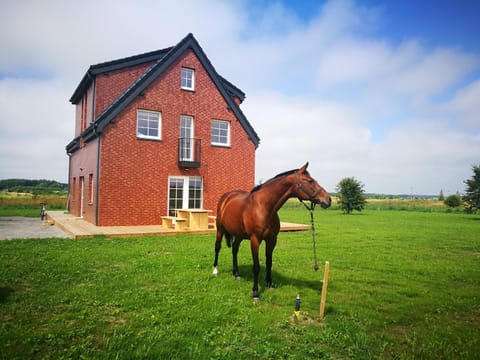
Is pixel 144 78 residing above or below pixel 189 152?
above

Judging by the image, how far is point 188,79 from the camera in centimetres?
1631

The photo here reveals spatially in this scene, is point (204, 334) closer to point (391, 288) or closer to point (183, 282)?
point (183, 282)

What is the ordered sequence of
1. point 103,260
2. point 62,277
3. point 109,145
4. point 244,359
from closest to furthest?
point 244,359
point 62,277
point 103,260
point 109,145

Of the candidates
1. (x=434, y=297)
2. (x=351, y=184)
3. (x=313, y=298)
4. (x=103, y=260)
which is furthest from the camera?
(x=351, y=184)

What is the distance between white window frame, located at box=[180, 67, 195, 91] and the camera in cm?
1616

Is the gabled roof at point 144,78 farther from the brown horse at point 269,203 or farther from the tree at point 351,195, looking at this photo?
the tree at point 351,195

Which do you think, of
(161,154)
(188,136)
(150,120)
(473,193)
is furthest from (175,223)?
(473,193)

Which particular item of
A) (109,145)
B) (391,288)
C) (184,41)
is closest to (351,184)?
(184,41)

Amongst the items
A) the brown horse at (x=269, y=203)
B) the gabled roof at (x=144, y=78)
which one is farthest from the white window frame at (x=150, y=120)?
the brown horse at (x=269, y=203)

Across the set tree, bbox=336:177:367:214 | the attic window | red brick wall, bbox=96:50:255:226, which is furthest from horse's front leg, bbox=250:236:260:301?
tree, bbox=336:177:367:214

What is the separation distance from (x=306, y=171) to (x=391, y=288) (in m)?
3.09

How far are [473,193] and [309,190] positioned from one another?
33879 mm

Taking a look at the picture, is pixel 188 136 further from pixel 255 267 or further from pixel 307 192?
pixel 255 267

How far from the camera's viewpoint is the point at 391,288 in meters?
6.51
